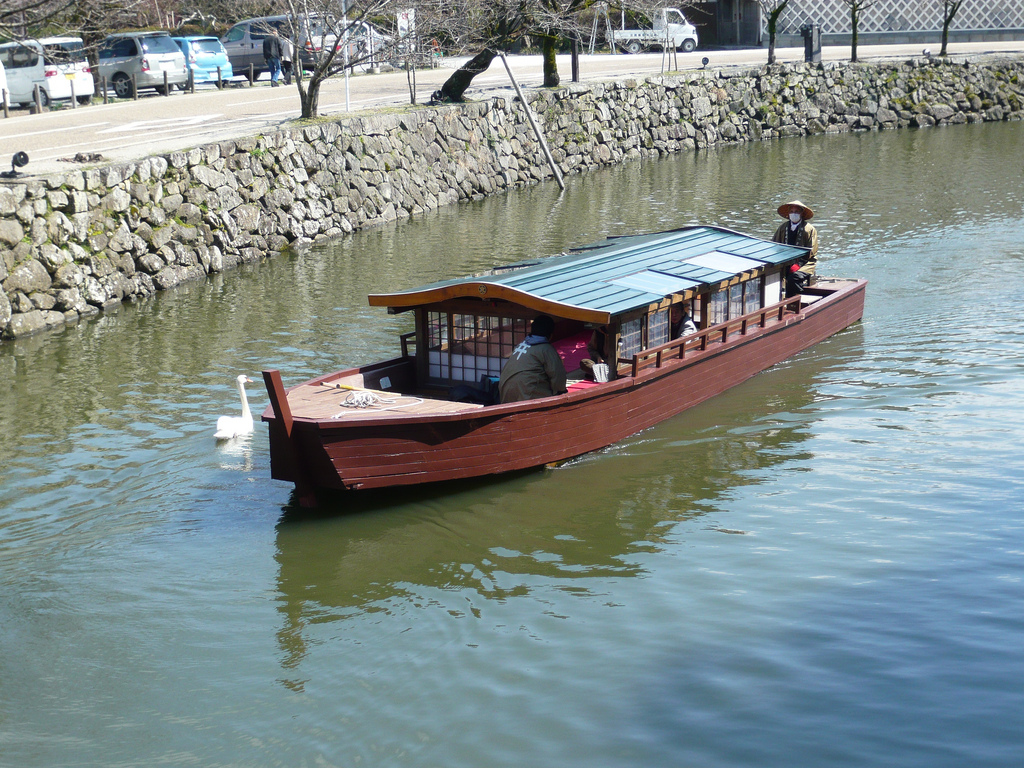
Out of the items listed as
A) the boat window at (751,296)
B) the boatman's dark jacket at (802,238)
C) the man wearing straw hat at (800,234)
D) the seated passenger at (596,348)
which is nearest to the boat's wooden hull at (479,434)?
the seated passenger at (596,348)

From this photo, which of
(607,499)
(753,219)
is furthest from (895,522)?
(753,219)

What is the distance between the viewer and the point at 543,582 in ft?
28.3

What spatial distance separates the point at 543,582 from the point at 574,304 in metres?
3.42

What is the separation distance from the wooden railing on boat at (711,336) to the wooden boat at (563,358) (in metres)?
0.03

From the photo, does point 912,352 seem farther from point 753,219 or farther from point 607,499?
point 753,219

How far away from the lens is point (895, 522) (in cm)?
929

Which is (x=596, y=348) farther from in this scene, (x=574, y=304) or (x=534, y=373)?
(x=534, y=373)

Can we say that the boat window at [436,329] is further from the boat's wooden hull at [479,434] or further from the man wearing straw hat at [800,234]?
the man wearing straw hat at [800,234]

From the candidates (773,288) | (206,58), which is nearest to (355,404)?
(773,288)

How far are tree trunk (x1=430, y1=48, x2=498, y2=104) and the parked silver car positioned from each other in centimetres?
904

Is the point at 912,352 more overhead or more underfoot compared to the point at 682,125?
more underfoot

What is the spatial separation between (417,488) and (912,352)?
26.4ft

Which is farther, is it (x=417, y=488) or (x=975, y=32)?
(x=975, y=32)

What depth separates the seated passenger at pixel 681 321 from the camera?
41.9 ft
